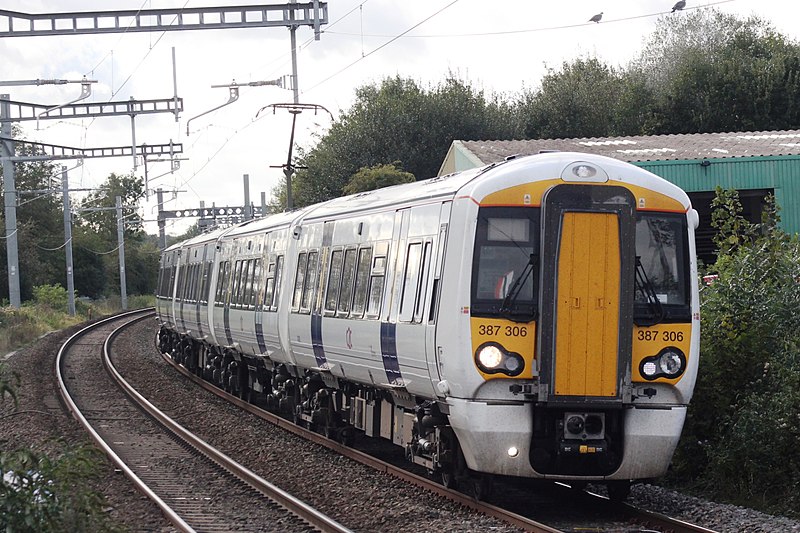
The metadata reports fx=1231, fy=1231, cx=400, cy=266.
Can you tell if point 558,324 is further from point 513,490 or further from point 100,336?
point 100,336

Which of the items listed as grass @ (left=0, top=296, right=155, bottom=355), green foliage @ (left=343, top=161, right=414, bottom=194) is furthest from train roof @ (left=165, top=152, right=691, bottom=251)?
green foliage @ (left=343, top=161, right=414, bottom=194)

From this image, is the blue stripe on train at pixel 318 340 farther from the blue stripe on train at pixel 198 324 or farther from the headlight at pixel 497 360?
the blue stripe on train at pixel 198 324

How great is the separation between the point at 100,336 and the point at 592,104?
29.9 meters

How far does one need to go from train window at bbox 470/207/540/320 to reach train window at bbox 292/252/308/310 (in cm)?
599

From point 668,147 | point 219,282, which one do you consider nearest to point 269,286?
point 219,282

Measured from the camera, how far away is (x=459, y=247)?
995cm

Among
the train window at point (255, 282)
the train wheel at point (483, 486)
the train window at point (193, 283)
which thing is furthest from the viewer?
the train window at point (193, 283)

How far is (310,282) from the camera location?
50.0ft

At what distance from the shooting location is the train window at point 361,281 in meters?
12.8

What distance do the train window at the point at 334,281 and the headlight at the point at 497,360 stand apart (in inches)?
172

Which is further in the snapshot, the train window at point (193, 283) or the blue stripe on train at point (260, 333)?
the train window at point (193, 283)

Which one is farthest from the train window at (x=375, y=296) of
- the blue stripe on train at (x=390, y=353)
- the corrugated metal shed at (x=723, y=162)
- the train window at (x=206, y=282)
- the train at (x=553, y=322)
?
the corrugated metal shed at (x=723, y=162)

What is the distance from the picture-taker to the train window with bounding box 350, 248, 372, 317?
502 inches

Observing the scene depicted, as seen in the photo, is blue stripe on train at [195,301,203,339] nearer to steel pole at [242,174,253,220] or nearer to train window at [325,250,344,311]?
train window at [325,250,344,311]
